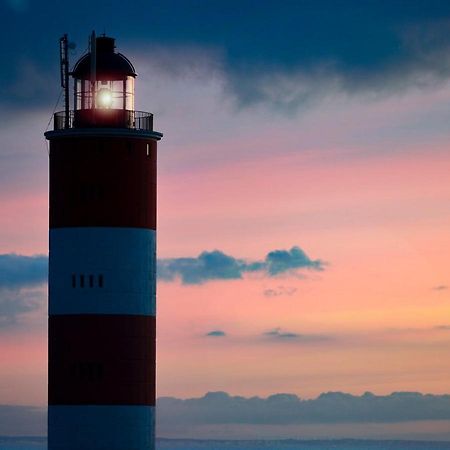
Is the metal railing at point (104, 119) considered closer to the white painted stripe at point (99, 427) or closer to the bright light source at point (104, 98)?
the bright light source at point (104, 98)

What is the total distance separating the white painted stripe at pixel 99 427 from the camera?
50.8 metres

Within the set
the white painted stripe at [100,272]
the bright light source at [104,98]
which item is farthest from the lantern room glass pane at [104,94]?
the white painted stripe at [100,272]

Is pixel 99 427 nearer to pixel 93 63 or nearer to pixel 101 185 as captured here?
pixel 101 185

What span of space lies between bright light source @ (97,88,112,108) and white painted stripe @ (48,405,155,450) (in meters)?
9.09

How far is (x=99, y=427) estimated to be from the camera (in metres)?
50.8

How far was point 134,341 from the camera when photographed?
51.3 m

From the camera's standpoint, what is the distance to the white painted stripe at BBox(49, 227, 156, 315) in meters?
51.1

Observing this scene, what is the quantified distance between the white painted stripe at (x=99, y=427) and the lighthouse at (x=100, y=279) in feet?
0.10

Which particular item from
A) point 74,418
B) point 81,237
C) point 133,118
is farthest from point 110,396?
point 133,118

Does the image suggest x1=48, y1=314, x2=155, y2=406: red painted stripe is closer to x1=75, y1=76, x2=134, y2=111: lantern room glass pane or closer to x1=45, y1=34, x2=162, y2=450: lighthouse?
x1=45, y1=34, x2=162, y2=450: lighthouse

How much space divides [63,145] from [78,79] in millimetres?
2155

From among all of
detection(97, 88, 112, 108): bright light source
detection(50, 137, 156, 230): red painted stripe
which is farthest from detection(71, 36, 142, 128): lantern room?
detection(50, 137, 156, 230): red painted stripe

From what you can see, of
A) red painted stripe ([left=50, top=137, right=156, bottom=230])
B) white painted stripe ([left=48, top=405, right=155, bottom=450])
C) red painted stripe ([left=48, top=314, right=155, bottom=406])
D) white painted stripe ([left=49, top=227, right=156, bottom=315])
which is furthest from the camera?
red painted stripe ([left=50, top=137, right=156, bottom=230])

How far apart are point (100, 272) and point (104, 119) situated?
4659mm
